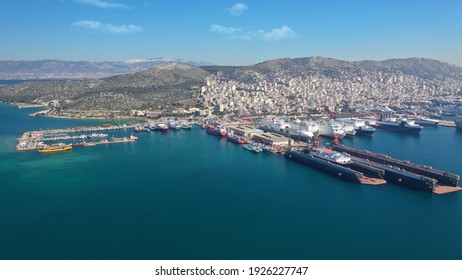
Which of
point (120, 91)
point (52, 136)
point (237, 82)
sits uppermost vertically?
point (237, 82)

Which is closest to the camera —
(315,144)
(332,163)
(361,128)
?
(332,163)

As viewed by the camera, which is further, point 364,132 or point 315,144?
point 364,132

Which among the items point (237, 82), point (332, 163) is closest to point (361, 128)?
point (332, 163)

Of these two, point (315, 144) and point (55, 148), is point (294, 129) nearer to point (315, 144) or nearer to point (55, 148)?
point (315, 144)

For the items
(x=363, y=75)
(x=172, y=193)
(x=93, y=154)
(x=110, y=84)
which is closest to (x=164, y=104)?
(x=110, y=84)

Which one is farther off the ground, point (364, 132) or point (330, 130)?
point (330, 130)

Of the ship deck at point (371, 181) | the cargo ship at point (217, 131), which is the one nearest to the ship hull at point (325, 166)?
the ship deck at point (371, 181)

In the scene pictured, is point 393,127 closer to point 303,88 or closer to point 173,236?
point 173,236

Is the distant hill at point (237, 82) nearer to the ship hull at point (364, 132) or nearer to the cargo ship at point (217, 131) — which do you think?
the cargo ship at point (217, 131)
